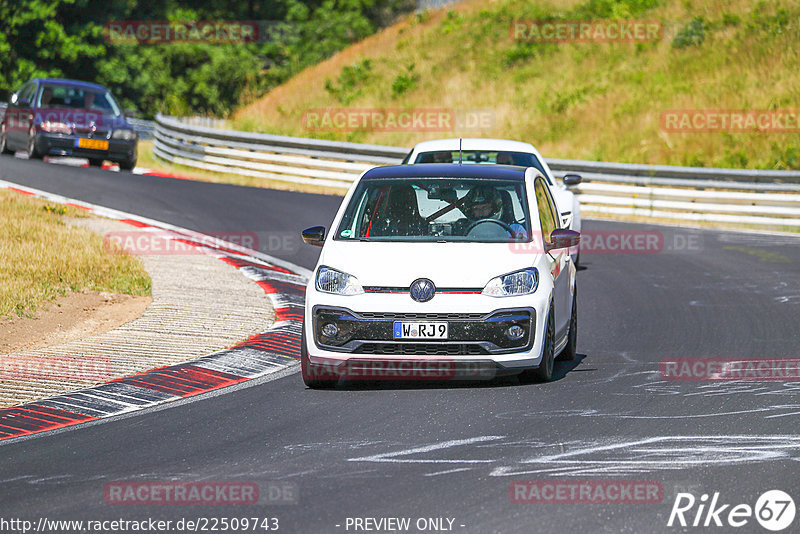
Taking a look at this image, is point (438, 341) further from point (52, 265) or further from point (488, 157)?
point (488, 157)

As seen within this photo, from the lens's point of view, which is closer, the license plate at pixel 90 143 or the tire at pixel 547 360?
the tire at pixel 547 360

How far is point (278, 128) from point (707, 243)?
18.6 metres

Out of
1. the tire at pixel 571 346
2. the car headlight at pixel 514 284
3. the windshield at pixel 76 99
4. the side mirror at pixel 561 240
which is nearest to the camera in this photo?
the car headlight at pixel 514 284

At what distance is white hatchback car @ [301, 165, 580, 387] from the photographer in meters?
8.61

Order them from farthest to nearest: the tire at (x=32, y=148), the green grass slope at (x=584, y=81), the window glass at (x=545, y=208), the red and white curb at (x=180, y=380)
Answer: the green grass slope at (x=584, y=81), the tire at (x=32, y=148), the window glass at (x=545, y=208), the red and white curb at (x=180, y=380)

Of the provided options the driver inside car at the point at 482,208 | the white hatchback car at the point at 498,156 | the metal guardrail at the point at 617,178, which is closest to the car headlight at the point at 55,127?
the metal guardrail at the point at 617,178

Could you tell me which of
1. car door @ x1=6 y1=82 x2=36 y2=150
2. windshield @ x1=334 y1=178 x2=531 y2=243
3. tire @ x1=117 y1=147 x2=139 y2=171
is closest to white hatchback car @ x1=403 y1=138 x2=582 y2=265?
windshield @ x1=334 y1=178 x2=531 y2=243

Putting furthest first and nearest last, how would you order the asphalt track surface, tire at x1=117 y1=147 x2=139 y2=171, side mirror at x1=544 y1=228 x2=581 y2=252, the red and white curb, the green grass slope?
the green grass slope < tire at x1=117 y1=147 x2=139 y2=171 < side mirror at x1=544 y1=228 x2=581 y2=252 < the red and white curb < the asphalt track surface

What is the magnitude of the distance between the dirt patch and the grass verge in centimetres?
15

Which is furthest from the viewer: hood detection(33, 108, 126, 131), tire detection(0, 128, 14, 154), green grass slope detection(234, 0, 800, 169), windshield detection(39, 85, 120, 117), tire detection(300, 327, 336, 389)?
green grass slope detection(234, 0, 800, 169)

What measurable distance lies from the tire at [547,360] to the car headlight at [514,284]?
267 mm

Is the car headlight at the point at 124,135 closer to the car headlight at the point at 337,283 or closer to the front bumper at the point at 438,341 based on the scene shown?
the car headlight at the point at 337,283

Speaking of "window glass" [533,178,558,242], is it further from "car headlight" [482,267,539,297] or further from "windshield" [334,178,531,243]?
"car headlight" [482,267,539,297]

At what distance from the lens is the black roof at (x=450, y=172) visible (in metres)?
9.77
